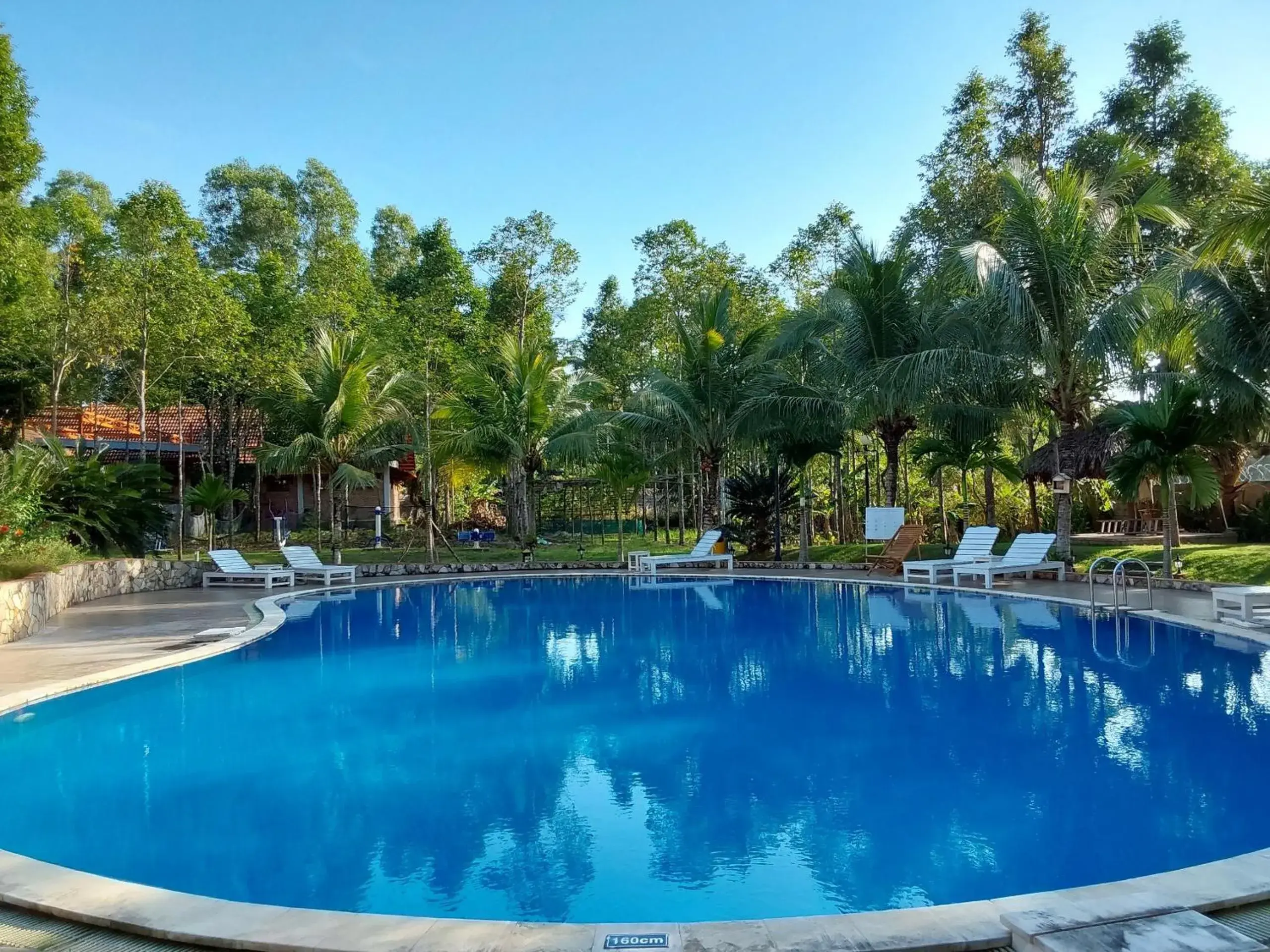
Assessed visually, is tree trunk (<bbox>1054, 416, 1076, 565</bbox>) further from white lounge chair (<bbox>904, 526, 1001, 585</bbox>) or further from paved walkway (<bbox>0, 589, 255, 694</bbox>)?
paved walkway (<bbox>0, 589, 255, 694</bbox>)

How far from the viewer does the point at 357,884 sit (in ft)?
13.3

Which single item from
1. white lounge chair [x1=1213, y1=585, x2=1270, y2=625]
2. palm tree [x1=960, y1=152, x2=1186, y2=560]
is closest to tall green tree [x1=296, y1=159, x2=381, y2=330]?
palm tree [x1=960, y1=152, x2=1186, y2=560]

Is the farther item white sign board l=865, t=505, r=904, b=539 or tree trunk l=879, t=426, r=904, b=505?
tree trunk l=879, t=426, r=904, b=505

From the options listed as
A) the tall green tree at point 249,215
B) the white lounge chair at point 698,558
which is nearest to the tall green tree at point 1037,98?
the white lounge chair at point 698,558

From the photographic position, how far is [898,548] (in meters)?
18.0

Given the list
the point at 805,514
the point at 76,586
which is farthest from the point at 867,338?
the point at 76,586

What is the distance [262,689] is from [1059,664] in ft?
26.7

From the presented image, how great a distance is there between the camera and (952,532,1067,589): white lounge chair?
1531 cm

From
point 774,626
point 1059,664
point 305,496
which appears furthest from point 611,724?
point 305,496

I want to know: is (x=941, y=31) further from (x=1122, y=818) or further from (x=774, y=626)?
(x=1122, y=818)

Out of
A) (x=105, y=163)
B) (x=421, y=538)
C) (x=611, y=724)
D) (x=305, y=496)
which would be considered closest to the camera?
(x=611, y=724)

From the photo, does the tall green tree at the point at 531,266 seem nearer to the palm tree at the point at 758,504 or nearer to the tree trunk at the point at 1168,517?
the palm tree at the point at 758,504

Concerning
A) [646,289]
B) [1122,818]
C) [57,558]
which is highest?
[646,289]

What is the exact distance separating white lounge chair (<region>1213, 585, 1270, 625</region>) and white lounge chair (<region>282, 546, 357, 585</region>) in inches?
600
